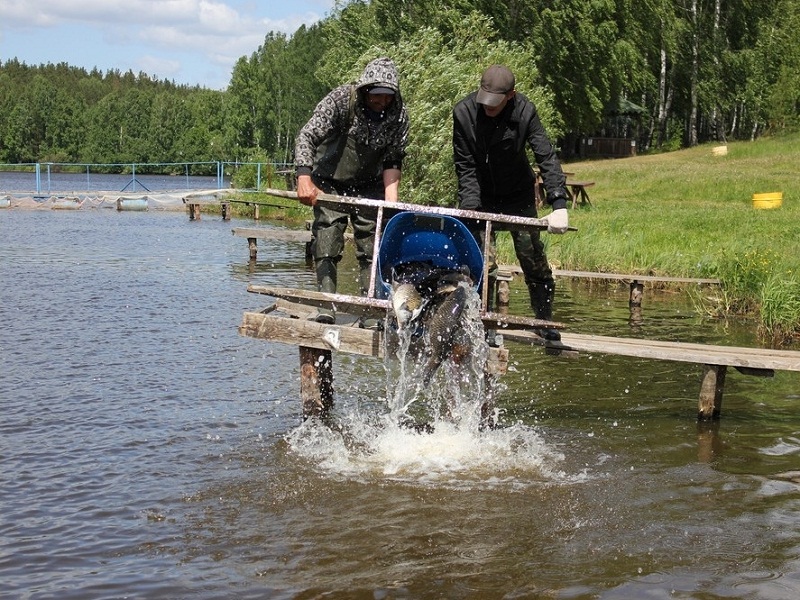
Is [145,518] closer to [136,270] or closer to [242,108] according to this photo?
[136,270]

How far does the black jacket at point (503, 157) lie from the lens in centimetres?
775

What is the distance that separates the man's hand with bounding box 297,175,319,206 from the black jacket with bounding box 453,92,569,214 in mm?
1190

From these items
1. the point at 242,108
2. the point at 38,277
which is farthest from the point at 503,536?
the point at 242,108

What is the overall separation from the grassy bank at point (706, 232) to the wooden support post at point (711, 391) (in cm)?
402

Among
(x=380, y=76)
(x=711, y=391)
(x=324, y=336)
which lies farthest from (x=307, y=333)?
(x=711, y=391)

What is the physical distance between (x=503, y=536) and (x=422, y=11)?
41309 mm

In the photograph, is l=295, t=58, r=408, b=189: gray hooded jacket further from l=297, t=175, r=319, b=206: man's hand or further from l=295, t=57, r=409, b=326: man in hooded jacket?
l=297, t=175, r=319, b=206: man's hand

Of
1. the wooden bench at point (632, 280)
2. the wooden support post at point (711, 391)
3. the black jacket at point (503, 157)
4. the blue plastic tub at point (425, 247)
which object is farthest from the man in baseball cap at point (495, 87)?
the wooden bench at point (632, 280)

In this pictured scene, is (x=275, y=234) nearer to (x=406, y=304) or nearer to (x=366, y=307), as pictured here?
(x=366, y=307)

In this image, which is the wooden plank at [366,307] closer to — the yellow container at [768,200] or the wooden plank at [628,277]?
the wooden plank at [628,277]

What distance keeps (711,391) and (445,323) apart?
9.61ft

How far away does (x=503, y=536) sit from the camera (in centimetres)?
596

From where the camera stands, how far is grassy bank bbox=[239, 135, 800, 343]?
1416cm

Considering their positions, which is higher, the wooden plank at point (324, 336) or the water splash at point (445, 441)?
the wooden plank at point (324, 336)
